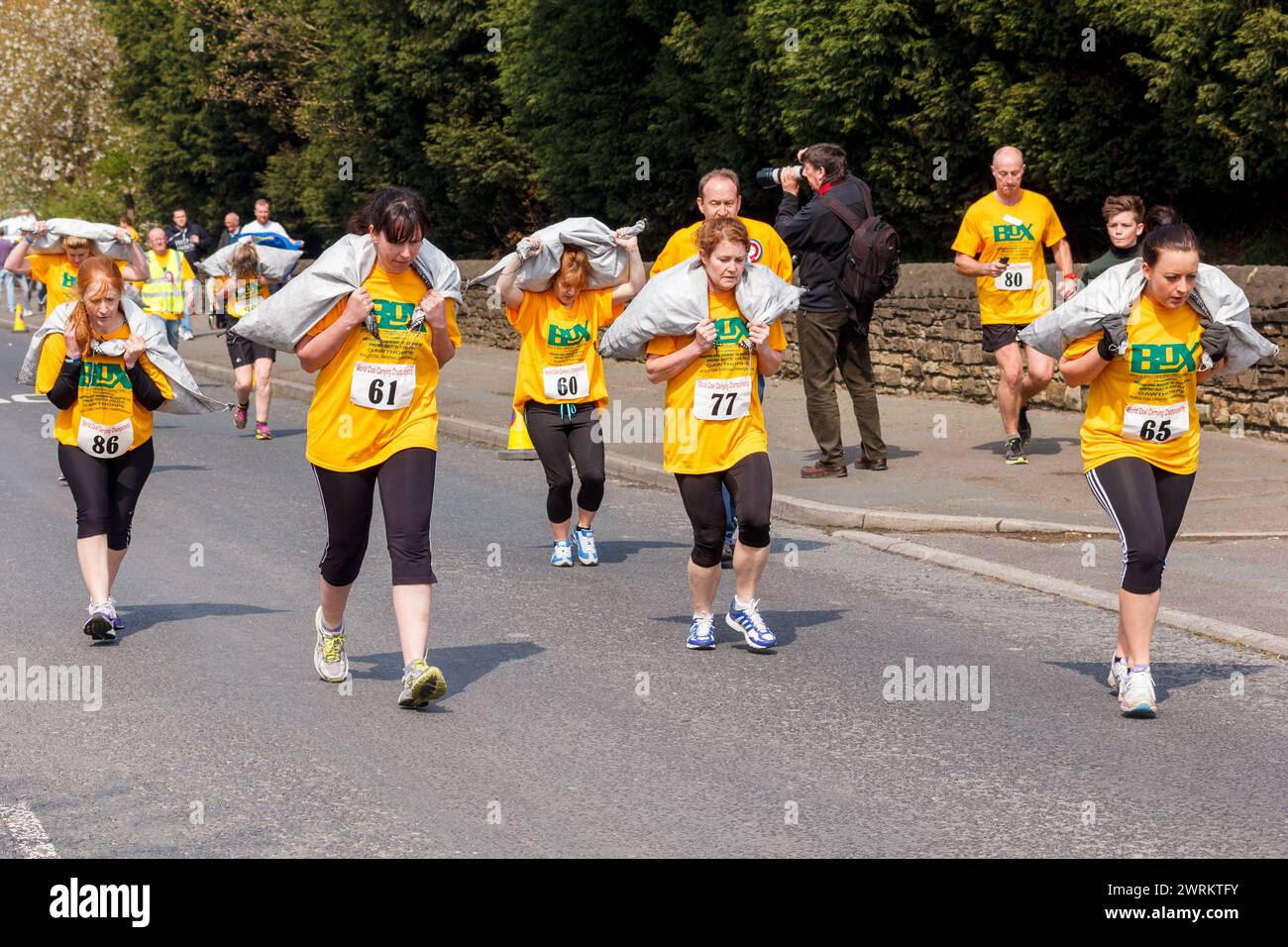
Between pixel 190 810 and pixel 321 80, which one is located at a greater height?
pixel 321 80

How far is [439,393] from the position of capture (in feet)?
64.3

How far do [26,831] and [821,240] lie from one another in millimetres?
8045

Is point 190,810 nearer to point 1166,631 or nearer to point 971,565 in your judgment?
point 1166,631

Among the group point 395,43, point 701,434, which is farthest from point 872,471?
point 395,43

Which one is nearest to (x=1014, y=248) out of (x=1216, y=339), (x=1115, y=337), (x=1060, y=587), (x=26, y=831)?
(x=1060, y=587)

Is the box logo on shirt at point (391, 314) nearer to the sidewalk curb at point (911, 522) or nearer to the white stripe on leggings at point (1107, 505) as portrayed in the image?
the white stripe on leggings at point (1107, 505)

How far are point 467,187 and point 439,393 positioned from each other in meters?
10.7

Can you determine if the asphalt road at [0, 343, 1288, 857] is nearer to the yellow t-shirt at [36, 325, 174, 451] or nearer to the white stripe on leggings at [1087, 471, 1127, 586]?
the white stripe on leggings at [1087, 471, 1127, 586]

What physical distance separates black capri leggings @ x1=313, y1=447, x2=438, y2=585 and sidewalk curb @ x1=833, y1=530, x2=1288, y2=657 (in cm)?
351

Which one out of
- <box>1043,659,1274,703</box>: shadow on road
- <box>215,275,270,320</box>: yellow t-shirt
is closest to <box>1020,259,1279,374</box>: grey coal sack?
<box>1043,659,1274,703</box>: shadow on road

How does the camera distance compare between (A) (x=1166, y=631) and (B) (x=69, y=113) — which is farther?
(B) (x=69, y=113)

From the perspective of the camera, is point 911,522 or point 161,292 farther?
point 161,292

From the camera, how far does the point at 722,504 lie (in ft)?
26.0

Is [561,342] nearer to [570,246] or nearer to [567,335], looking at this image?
[567,335]
